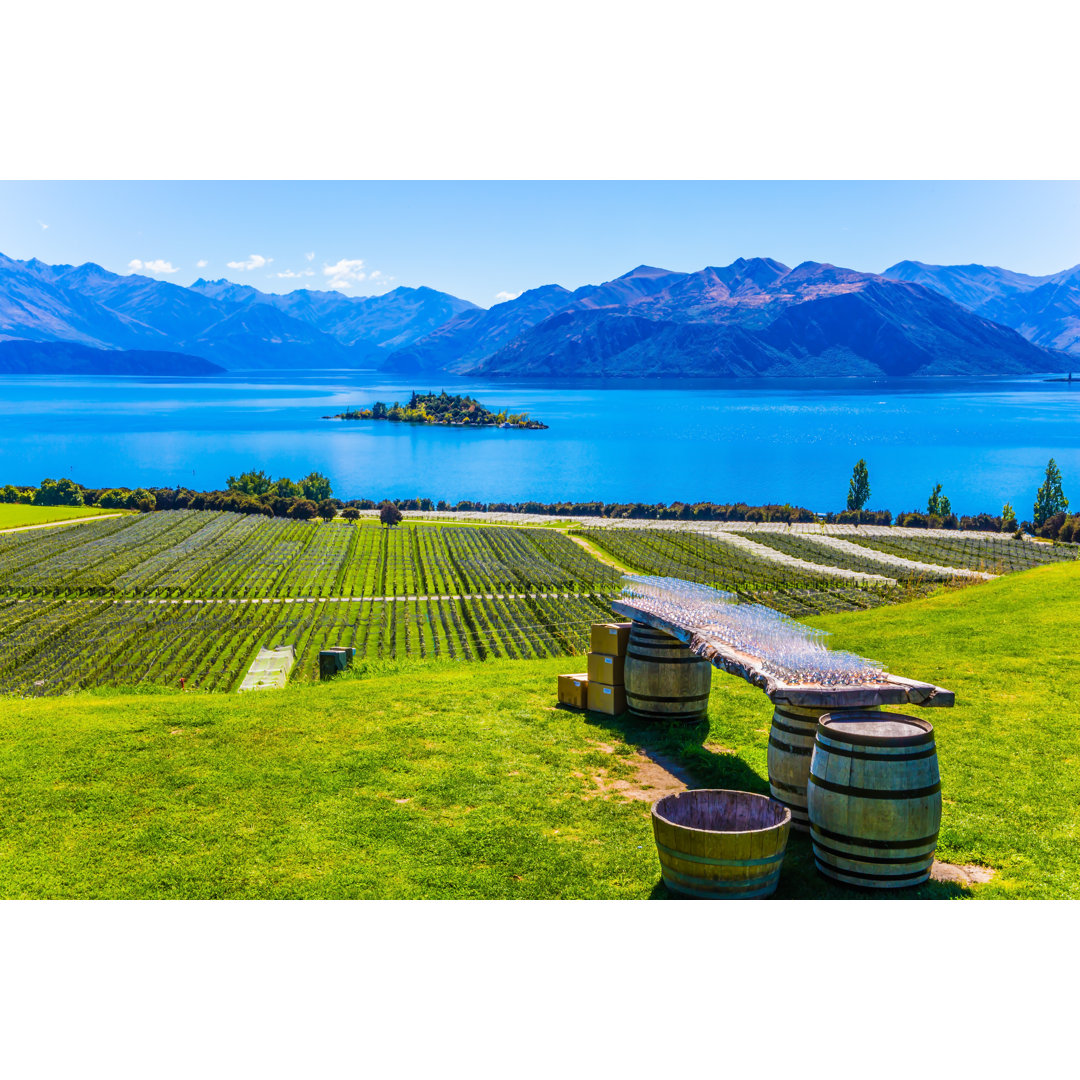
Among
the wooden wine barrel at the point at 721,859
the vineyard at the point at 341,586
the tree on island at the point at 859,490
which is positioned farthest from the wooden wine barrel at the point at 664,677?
the tree on island at the point at 859,490

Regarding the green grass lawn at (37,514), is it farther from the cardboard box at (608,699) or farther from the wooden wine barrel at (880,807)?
the wooden wine barrel at (880,807)

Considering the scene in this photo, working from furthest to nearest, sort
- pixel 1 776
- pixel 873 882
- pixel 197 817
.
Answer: pixel 1 776 < pixel 197 817 < pixel 873 882

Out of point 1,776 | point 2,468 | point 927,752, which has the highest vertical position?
point 927,752

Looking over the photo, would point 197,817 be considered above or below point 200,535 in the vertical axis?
above

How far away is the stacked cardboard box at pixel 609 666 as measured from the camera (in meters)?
13.3

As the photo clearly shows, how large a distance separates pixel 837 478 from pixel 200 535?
13301cm

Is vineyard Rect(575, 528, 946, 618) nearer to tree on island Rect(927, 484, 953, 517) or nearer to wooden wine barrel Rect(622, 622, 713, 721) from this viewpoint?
tree on island Rect(927, 484, 953, 517)

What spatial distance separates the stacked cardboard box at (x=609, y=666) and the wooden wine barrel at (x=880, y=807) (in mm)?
5626

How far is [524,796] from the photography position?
404 inches

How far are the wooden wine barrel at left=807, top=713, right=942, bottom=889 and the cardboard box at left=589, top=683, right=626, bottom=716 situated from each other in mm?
5644

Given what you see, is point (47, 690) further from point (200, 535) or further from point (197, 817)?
point (200, 535)

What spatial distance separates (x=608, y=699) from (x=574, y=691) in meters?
0.69

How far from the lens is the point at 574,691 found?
13867mm

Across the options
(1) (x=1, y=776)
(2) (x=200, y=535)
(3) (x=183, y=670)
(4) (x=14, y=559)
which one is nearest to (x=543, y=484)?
(2) (x=200, y=535)
